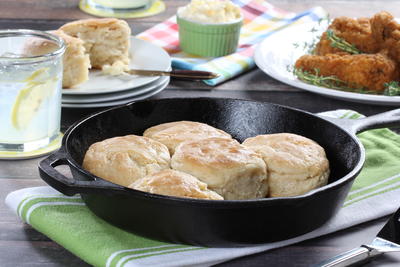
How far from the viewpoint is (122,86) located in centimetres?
218

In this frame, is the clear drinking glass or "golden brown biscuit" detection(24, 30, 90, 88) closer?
the clear drinking glass

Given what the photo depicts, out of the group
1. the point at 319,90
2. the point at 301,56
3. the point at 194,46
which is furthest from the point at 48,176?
the point at 194,46

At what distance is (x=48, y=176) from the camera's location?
1.32m

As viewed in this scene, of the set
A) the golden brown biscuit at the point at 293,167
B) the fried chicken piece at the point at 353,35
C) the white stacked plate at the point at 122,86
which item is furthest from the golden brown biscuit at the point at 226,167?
the fried chicken piece at the point at 353,35

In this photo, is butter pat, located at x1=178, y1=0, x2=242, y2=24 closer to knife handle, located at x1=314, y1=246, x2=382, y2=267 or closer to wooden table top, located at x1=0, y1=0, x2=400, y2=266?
wooden table top, located at x1=0, y1=0, x2=400, y2=266

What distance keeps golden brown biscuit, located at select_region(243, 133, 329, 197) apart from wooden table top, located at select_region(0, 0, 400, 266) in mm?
108

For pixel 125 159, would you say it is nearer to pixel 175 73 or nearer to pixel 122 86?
pixel 122 86

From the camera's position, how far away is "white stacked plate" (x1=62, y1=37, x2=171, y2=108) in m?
2.12

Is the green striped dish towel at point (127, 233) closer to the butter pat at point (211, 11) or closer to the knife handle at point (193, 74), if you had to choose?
the knife handle at point (193, 74)

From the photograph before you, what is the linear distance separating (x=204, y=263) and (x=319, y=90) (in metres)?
1.04

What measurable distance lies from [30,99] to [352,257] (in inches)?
36.2

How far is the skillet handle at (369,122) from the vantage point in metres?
1.61

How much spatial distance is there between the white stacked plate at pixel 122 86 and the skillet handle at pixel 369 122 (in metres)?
0.76

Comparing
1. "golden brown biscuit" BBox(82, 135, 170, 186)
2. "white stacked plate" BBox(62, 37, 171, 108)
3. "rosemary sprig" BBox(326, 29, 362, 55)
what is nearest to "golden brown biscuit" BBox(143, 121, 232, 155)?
"golden brown biscuit" BBox(82, 135, 170, 186)
